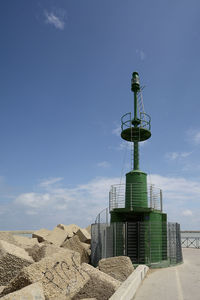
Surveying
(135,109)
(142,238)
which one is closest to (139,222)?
(142,238)

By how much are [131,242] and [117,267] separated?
4386mm

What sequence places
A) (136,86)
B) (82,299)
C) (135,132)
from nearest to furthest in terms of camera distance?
(82,299)
(135,132)
(136,86)

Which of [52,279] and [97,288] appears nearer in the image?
[52,279]

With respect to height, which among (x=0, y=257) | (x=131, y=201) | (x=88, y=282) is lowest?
(x=88, y=282)

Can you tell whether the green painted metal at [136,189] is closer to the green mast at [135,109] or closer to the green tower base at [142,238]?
the green tower base at [142,238]

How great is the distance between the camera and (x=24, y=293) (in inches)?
169

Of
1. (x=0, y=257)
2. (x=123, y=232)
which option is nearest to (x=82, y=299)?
(x=0, y=257)

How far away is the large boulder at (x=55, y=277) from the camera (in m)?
5.17

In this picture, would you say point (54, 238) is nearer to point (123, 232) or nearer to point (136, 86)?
point (123, 232)

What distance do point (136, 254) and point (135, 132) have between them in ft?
22.2

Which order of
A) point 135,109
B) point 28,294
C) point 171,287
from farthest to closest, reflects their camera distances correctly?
point 135,109 → point 171,287 → point 28,294

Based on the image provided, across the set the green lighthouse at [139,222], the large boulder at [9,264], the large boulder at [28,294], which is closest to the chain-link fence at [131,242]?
the green lighthouse at [139,222]

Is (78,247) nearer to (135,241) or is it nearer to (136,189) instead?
(135,241)

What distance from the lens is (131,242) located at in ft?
42.8
